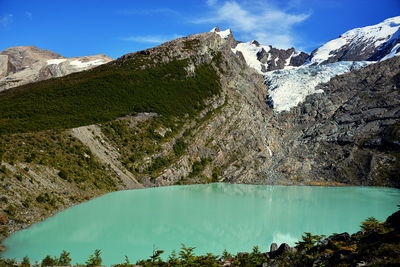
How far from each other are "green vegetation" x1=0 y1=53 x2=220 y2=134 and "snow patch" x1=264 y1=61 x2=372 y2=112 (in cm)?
2927

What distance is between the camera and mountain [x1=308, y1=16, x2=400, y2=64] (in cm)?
15580

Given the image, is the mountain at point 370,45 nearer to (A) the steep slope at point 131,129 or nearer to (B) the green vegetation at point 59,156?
(A) the steep slope at point 131,129

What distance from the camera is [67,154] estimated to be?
168 ft

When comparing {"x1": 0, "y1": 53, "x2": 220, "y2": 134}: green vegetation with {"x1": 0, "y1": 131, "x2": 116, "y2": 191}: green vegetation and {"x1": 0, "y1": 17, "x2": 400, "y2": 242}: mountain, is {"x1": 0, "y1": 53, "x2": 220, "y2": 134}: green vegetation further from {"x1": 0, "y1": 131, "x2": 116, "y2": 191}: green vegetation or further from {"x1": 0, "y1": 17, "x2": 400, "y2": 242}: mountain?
{"x1": 0, "y1": 131, "x2": 116, "y2": 191}: green vegetation

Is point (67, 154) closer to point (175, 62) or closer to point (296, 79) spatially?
point (175, 62)

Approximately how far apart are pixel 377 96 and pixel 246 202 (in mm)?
76678

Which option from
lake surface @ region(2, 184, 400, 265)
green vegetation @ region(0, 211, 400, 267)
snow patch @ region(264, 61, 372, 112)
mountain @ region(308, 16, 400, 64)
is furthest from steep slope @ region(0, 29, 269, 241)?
mountain @ region(308, 16, 400, 64)

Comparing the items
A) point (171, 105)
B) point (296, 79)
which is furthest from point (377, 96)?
point (171, 105)

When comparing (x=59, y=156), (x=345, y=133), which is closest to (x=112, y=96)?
(x=59, y=156)

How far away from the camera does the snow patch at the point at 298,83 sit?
122562 millimetres

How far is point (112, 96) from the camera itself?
8656cm

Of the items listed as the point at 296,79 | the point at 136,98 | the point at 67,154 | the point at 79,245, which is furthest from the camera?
the point at 296,79

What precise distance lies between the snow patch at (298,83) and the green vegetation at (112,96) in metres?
29.3

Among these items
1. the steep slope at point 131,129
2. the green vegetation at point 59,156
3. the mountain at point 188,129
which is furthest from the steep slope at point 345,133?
the green vegetation at point 59,156
